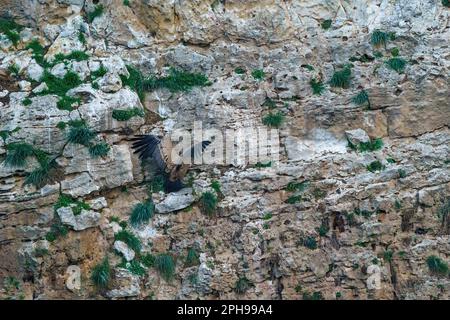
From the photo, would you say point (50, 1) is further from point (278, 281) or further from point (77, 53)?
point (278, 281)

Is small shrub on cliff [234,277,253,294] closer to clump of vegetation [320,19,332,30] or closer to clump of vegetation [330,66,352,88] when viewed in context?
clump of vegetation [330,66,352,88]

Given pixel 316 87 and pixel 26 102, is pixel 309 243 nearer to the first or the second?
pixel 316 87

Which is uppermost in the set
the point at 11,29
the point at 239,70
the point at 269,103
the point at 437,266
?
the point at 11,29

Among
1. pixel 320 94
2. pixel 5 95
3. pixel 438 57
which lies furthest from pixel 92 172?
pixel 438 57

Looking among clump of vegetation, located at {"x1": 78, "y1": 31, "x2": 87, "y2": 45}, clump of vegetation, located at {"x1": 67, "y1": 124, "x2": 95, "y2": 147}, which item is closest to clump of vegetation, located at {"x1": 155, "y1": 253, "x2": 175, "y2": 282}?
clump of vegetation, located at {"x1": 67, "y1": 124, "x2": 95, "y2": 147}

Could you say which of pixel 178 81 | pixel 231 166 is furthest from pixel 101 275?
pixel 178 81

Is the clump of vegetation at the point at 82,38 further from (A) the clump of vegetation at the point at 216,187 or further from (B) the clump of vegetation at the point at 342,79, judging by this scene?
(B) the clump of vegetation at the point at 342,79

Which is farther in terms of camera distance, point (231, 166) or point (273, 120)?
point (273, 120)
